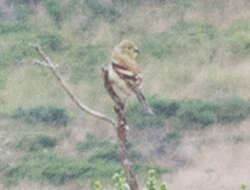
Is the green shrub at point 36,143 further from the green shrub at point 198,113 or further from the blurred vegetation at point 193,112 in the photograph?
the green shrub at point 198,113

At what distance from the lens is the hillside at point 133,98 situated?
43.5ft

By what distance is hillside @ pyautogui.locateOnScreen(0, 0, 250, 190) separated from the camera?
1326 cm

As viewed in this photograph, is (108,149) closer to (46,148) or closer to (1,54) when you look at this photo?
(46,148)

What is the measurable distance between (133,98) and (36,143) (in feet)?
6.54

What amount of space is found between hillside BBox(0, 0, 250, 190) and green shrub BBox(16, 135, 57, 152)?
0.06 feet

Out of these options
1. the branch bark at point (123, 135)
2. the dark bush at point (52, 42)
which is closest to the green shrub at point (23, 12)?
the dark bush at point (52, 42)

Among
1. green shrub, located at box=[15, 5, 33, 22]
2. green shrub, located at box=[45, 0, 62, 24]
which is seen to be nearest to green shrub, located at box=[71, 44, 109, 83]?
green shrub, located at box=[45, 0, 62, 24]

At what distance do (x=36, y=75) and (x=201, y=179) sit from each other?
4.52 meters

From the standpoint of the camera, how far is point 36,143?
13883mm

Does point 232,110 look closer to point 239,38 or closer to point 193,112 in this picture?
point 193,112

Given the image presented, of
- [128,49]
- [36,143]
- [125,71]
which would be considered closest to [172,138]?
[36,143]

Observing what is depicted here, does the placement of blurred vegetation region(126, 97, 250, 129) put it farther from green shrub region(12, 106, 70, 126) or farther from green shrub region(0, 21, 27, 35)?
green shrub region(0, 21, 27, 35)

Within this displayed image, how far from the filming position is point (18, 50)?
1658cm

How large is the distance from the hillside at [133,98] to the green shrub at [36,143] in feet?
0.06
